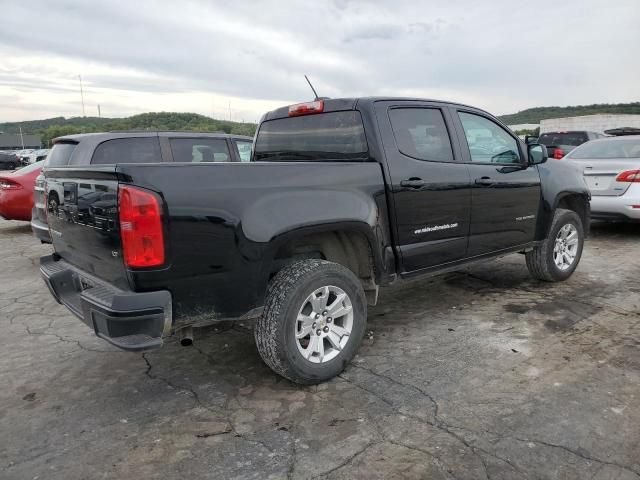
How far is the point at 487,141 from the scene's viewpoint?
458 cm

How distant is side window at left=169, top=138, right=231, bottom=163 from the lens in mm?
6883

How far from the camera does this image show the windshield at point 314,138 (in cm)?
374

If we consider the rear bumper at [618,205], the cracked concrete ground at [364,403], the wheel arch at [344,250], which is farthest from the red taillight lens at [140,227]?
the rear bumper at [618,205]

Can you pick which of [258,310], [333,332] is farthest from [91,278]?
[333,332]

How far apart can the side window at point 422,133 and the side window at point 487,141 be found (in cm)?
31

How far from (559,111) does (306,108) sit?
7492 cm

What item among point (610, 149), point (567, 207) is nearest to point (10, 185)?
point (567, 207)

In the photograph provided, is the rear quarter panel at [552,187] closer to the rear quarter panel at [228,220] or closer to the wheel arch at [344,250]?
the wheel arch at [344,250]

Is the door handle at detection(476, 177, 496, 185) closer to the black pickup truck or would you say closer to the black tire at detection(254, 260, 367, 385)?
the black pickup truck

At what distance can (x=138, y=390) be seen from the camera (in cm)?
324

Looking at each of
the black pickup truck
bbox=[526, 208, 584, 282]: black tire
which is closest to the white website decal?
the black pickup truck

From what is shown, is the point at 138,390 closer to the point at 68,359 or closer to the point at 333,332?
the point at 68,359

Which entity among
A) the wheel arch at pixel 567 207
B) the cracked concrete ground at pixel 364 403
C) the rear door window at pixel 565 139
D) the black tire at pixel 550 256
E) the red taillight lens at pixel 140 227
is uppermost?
the rear door window at pixel 565 139

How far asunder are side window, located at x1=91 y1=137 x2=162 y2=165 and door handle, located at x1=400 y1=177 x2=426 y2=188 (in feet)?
13.5
